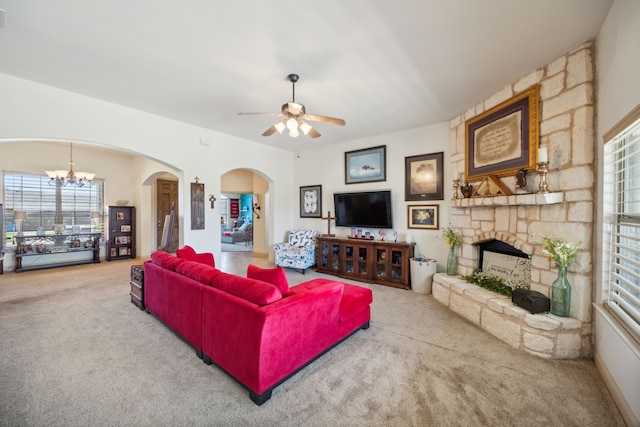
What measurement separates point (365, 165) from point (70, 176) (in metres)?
6.51

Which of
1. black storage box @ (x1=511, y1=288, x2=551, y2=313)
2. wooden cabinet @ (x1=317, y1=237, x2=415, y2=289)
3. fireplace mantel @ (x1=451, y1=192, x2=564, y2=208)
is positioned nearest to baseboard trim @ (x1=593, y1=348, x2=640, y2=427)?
black storage box @ (x1=511, y1=288, x2=551, y2=313)

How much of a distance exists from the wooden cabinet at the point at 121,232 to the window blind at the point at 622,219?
9020 mm

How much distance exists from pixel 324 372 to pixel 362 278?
293cm

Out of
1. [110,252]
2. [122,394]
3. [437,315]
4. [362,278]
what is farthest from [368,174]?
[110,252]

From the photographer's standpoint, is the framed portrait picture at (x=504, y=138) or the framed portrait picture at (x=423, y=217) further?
the framed portrait picture at (x=423, y=217)

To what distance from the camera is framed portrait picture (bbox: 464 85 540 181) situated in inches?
110

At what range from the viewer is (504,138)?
125 inches

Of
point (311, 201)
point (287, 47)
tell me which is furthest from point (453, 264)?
point (287, 47)

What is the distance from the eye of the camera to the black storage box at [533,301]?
2.52m

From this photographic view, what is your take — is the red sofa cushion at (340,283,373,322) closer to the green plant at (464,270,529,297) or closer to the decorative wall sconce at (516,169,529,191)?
the green plant at (464,270,529,297)

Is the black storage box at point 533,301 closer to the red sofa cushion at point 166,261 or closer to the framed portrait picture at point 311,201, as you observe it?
the red sofa cushion at point 166,261

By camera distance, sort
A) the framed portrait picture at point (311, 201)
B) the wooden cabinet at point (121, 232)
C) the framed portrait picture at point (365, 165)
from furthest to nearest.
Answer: the wooden cabinet at point (121, 232) → the framed portrait picture at point (311, 201) → the framed portrait picture at point (365, 165)

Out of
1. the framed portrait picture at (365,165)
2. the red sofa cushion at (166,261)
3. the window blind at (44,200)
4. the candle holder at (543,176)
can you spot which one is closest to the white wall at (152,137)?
the window blind at (44,200)

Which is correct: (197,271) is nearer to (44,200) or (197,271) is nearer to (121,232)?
(121,232)
